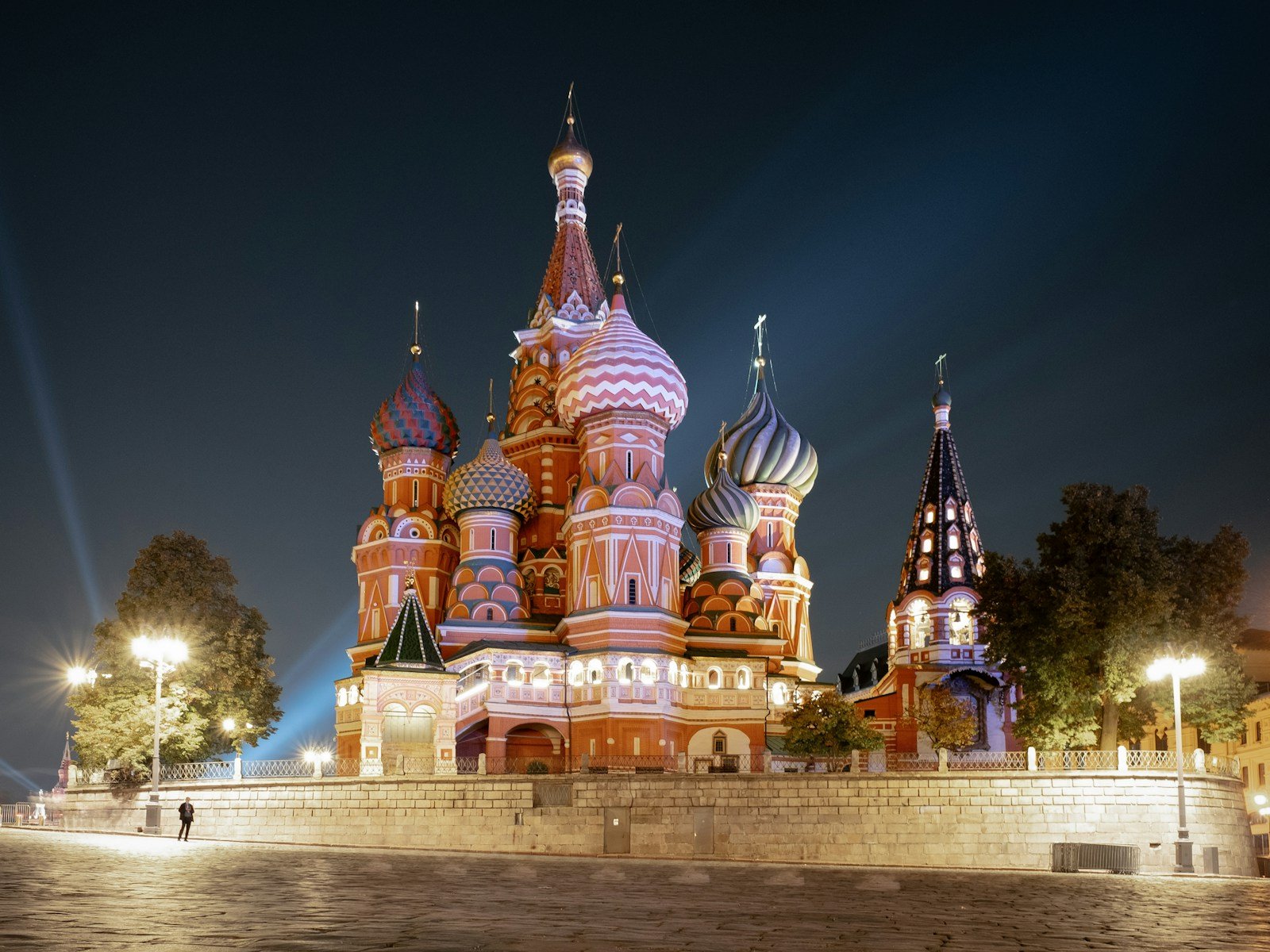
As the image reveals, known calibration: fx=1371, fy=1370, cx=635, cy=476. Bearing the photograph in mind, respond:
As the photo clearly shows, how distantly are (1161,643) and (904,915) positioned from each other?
21182 millimetres

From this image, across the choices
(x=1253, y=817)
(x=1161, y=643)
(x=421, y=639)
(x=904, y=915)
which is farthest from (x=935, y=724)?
(x=904, y=915)

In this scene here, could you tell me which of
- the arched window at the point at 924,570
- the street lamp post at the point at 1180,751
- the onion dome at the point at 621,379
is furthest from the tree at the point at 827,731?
the street lamp post at the point at 1180,751

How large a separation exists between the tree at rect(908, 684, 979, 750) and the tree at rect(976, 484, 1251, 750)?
35.8ft

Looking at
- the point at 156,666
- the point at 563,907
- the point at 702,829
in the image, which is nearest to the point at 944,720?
the point at 702,829

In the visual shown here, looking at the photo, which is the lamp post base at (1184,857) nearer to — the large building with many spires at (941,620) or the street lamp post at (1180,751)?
the street lamp post at (1180,751)

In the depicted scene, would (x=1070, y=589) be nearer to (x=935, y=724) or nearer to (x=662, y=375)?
(x=935, y=724)

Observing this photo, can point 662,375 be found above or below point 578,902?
above

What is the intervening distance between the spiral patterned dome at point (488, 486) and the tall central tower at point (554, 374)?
7.02ft

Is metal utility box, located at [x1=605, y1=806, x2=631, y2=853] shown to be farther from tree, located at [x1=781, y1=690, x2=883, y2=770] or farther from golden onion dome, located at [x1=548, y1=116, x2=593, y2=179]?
golden onion dome, located at [x1=548, y1=116, x2=593, y2=179]

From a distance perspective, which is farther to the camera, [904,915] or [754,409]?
[754,409]

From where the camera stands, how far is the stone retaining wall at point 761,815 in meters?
31.2

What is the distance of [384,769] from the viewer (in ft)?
130

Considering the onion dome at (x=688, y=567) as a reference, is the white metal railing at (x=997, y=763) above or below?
below

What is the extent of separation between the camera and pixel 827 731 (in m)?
44.3
